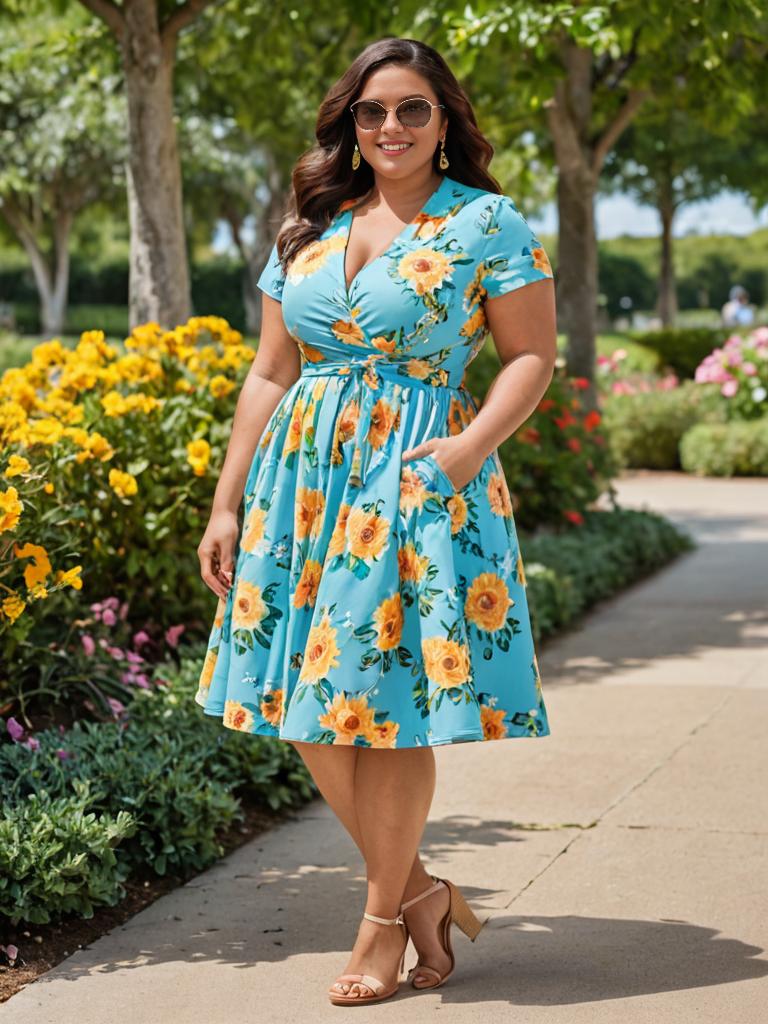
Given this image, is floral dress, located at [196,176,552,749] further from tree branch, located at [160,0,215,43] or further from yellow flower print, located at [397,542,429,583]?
tree branch, located at [160,0,215,43]

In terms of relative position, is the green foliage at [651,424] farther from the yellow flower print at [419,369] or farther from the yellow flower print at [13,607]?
the yellow flower print at [419,369]

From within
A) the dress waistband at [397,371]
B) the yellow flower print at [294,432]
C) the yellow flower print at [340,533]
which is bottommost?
the yellow flower print at [340,533]

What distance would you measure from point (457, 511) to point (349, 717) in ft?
1.45

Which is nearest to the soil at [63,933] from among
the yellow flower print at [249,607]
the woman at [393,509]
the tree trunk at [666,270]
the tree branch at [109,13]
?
the woman at [393,509]

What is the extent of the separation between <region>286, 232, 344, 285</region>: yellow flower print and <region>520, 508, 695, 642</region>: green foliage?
389 centimetres

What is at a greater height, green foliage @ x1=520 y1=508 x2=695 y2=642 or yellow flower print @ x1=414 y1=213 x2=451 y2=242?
yellow flower print @ x1=414 y1=213 x2=451 y2=242

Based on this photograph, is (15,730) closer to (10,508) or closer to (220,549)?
(10,508)

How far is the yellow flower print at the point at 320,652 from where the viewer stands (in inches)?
111

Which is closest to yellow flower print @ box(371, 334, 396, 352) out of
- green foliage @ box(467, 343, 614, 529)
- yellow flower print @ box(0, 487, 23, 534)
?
yellow flower print @ box(0, 487, 23, 534)

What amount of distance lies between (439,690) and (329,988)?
27.8 inches

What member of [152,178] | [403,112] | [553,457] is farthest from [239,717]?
[553,457]

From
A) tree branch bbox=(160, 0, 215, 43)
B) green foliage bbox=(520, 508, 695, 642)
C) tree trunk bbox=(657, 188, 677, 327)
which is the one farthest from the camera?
tree trunk bbox=(657, 188, 677, 327)

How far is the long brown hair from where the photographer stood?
3.00 metres

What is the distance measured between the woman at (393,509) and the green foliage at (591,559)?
12.6ft
